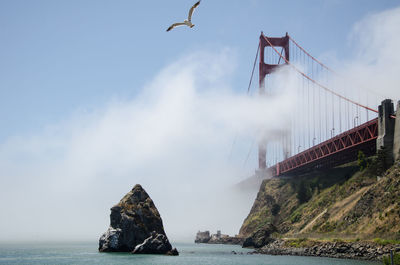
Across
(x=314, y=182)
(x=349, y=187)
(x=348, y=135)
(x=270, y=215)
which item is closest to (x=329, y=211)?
(x=349, y=187)

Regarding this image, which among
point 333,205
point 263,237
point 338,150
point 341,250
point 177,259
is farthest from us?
point 263,237

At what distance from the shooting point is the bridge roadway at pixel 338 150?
307 ft

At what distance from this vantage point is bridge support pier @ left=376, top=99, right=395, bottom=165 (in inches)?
3374

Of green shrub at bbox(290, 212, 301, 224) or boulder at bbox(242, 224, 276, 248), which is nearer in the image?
boulder at bbox(242, 224, 276, 248)

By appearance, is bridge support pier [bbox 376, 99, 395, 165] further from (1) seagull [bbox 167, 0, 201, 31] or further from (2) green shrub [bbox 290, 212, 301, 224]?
(1) seagull [bbox 167, 0, 201, 31]

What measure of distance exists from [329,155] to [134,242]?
152 ft

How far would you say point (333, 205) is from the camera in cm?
9681

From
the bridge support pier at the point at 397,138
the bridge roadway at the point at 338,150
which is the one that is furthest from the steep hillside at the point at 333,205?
the bridge support pier at the point at 397,138

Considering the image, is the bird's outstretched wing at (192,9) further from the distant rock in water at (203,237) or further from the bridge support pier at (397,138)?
the distant rock in water at (203,237)

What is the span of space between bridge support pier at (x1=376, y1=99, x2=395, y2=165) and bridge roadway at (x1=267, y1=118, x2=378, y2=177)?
2.41m

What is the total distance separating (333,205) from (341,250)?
1053 inches

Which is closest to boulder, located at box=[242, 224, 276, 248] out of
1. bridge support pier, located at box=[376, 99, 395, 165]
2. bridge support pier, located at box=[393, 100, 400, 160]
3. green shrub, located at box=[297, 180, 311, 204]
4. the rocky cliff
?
the rocky cliff

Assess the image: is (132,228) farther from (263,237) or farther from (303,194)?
(303,194)

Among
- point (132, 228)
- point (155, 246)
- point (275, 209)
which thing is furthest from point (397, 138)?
point (275, 209)
